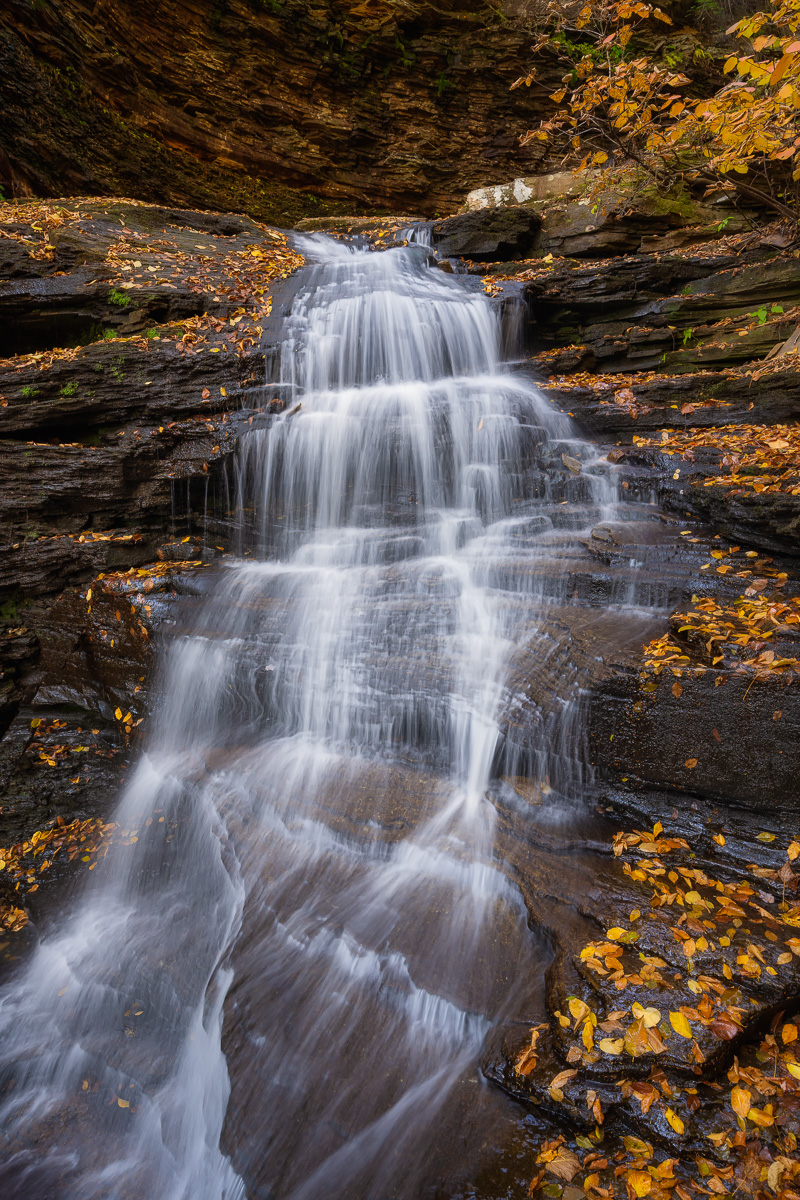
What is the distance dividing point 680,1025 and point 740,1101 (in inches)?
11.1

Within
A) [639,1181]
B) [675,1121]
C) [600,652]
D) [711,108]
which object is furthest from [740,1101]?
[711,108]

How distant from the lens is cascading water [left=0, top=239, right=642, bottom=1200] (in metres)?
2.70

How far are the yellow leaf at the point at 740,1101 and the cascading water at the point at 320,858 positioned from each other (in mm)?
870

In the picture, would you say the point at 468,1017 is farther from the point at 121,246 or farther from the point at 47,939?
the point at 121,246

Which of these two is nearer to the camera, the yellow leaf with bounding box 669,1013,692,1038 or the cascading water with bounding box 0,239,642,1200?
the yellow leaf with bounding box 669,1013,692,1038

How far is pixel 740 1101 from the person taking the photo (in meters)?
2.14

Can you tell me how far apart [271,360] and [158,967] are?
6784 mm

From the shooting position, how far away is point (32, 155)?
9.70 meters

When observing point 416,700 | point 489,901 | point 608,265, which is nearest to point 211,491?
point 416,700

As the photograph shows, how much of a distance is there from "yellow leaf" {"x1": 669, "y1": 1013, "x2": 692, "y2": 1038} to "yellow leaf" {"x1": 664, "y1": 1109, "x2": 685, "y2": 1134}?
273 millimetres

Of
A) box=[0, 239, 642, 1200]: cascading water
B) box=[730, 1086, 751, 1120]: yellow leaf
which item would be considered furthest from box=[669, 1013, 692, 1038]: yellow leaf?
box=[0, 239, 642, 1200]: cascading water

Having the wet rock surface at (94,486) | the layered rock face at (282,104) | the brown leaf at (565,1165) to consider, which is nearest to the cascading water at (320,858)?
the brown leaf at (565,1165)

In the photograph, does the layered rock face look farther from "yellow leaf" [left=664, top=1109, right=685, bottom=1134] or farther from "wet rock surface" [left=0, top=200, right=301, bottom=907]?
"yellow leaf" [left=664, top=1109, right=685, bottom=1134]

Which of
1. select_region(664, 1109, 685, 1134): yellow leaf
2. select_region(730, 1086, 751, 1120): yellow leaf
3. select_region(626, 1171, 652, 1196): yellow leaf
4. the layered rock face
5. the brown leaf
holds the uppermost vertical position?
the layered rock face
